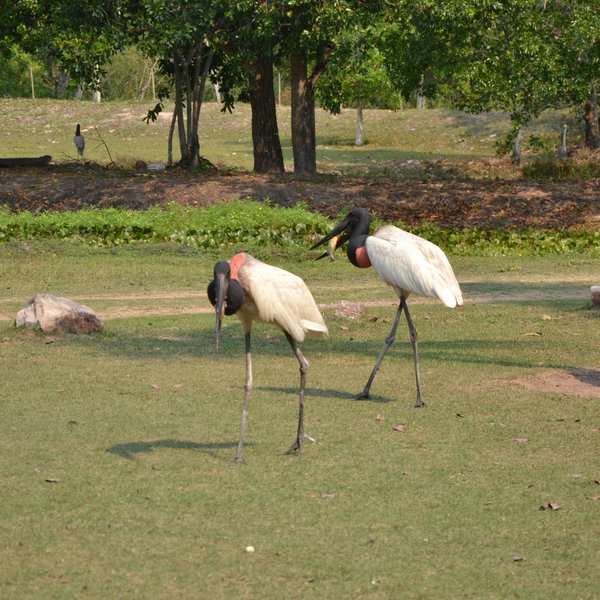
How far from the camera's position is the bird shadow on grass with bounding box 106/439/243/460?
23.4 ft

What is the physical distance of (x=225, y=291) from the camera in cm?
661

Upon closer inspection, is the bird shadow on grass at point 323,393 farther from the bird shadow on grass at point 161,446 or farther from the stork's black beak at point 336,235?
the bird shadow on grass at point 161,446

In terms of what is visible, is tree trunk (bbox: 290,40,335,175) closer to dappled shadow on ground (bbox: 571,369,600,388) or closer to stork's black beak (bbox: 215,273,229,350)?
dappled shadow on ground (bbox: 571,369,600,388)

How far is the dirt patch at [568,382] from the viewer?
9.21 metres

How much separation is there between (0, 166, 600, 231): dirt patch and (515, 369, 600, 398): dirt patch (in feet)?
36.6

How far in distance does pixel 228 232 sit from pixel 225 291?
12.5 m

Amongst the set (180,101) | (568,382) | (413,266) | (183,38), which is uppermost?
(183,38)

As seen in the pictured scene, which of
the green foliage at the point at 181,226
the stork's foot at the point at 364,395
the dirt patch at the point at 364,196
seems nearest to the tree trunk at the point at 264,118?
the dirt patch at the point at 364,196

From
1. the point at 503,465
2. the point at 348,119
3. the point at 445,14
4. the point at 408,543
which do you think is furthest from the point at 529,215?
the point at 348,119

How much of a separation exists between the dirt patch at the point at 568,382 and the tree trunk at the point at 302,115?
15.9 m

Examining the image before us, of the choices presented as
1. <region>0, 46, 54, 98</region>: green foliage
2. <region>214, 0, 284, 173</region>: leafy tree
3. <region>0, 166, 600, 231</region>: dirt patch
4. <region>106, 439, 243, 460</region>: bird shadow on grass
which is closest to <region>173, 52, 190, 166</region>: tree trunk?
<region>214, 0, 284, 173</region>: leafy tree

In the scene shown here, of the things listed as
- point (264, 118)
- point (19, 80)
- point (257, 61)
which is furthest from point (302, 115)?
point (19, 80)

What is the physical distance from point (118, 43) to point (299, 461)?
1696 cm

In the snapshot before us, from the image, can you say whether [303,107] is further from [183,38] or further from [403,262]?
[403,262]
